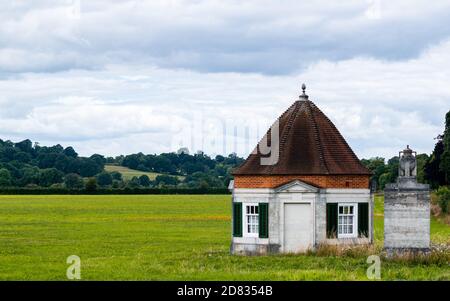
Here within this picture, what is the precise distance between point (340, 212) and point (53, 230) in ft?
88.6

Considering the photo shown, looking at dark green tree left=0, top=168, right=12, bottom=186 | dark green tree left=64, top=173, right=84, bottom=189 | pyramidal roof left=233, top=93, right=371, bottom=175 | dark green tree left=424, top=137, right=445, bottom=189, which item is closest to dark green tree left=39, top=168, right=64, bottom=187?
dark green tree left=64, top=173, right=84, bottom=189

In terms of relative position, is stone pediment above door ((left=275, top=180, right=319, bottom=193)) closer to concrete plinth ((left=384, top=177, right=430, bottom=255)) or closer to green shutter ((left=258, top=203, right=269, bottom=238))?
green shutter ((left=258, top=203, right=269, bottom=238))

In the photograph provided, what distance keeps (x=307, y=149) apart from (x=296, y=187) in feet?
6.74

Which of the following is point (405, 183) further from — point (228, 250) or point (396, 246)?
point (228, 250)

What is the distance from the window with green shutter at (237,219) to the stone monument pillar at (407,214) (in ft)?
28.5

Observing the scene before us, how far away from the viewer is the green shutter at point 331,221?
40812 millimetres

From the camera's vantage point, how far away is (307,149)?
42062 mm

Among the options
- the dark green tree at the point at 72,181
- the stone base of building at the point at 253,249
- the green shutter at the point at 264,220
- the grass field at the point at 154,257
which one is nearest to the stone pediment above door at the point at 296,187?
the green shutter at the point at 264,220

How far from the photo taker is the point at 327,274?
30297mm

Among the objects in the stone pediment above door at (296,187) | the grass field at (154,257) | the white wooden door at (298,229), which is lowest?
the grass field at (154,257)

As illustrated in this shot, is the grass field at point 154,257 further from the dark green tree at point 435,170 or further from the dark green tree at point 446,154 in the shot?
the dark green tree at point 435,170

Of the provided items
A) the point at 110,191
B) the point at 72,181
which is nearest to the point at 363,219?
the point at 110,191

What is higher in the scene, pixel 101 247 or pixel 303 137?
pixel 303 137
